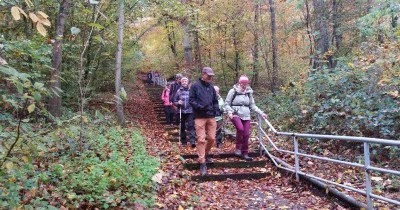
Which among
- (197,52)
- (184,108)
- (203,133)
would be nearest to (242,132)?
(203,133)

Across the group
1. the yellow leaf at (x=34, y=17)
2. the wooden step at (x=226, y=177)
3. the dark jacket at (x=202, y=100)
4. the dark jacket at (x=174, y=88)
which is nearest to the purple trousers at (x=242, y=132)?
the dark jacket at (x=202, y=100)

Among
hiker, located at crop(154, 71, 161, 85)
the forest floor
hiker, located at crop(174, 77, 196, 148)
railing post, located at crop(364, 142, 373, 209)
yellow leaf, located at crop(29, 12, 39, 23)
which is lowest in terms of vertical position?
the forest floor

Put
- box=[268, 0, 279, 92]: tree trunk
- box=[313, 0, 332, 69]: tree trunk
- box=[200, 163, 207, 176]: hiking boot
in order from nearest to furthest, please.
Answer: box=[200, 163, 207, 176]: hiking boot → box=[313, 0, 332, 69]: tree trunk → box=[268, 0, 279, 92]: tree trunk

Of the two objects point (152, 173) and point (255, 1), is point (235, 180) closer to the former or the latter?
point (152, 173)

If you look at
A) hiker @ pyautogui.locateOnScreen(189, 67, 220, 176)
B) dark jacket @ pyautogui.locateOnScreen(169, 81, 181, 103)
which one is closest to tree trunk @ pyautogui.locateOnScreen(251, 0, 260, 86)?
dark jacket @ pyautogui.locateOnScreen(169, 81, 181, 103)

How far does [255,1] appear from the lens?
798 inches

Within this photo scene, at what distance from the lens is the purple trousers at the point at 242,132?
8.59m

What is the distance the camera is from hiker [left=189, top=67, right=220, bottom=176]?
25.5ft

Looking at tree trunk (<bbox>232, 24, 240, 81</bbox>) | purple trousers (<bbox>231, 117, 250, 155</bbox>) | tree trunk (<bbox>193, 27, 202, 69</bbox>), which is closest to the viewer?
purple trousers (<bbox>231, 117, 250, 155</bbox>)

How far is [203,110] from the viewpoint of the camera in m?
7.77

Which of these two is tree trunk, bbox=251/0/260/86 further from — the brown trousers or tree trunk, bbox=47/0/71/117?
the brown trousers

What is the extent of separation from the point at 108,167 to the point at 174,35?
73.3 feet

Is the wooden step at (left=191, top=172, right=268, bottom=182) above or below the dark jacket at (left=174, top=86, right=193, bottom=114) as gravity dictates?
below

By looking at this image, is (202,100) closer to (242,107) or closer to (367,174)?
(242,107)
